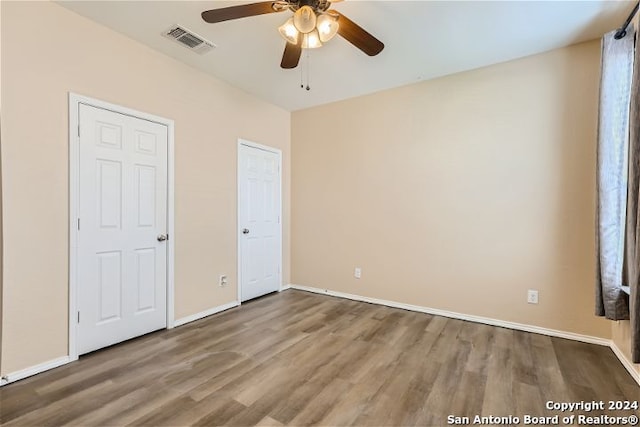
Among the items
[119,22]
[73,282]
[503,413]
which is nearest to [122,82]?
[119,22]

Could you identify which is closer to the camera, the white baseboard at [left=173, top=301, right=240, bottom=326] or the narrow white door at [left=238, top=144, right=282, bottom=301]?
the white baseboard at [left=173, top=301, right=240, bottom=326]

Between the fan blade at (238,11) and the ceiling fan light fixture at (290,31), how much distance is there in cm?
11

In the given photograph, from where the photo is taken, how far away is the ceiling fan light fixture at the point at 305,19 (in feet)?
5.79

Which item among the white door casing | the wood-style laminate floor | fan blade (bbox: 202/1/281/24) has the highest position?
fan blade (bbox: 202/1/281/24)

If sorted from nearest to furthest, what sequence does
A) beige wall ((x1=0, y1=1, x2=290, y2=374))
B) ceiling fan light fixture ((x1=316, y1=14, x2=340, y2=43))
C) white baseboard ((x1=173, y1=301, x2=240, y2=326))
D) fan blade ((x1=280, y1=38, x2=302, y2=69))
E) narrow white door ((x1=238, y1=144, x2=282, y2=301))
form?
ceiling fan light fixture ((x1=316, y1=14, x2=340, y2=43)) → beige wall ((x1=0, y1=1, x2=290, y2=374)) → fan blade ((x1=280, y1=38, x2=302, y2=69)) → white baseboard ((x1=173, y1=301, x2=240, y2=326)) → narrow white door ((x1=238, y1=144, x2=282, y2=301))

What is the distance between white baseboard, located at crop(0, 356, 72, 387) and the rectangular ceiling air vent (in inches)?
106

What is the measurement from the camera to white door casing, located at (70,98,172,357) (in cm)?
237

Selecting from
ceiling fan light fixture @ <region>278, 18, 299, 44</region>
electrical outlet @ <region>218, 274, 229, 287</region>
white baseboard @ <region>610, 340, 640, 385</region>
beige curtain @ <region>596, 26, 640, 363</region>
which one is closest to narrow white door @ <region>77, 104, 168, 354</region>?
electrical outlet @ <region>218, 274, 229, 287</region>

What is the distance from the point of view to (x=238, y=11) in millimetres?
1825

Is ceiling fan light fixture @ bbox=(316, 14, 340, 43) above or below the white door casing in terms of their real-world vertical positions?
above

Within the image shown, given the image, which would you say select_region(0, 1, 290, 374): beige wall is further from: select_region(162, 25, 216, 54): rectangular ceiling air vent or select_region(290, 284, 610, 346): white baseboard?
select_region(290, 284, 610, 346): white baseboard

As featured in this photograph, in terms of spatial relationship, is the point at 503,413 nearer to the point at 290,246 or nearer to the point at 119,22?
the point at 290,246

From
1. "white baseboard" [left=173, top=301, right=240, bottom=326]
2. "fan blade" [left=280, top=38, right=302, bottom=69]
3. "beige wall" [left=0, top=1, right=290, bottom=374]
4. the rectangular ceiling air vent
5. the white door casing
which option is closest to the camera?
"beige wall" [left=0, top=1, right=290, bottom=374]

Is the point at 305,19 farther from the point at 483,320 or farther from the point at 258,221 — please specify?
the point at 483,320
